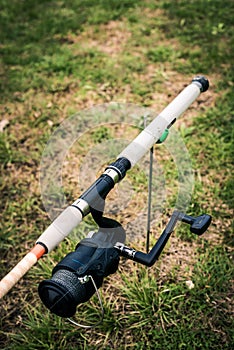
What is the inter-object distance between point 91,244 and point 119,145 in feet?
5.57

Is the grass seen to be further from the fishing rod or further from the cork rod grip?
the cork rod grip

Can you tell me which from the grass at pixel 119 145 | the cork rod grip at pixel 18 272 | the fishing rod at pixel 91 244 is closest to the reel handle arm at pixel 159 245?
the fishing rod at pixel 91 244

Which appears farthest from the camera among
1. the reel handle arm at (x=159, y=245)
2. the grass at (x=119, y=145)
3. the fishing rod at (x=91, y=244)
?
the grass at (x=119, y=145)

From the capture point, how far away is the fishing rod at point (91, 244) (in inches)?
76.7

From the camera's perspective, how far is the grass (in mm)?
3002

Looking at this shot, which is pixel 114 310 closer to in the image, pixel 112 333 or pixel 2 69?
pixel 112 333

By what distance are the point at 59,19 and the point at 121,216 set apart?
3126 mm

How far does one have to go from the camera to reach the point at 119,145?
383 centimetres

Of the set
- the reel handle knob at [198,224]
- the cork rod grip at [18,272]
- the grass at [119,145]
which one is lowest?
the grass at [119,145]

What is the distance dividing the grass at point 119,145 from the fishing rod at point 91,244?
177mm

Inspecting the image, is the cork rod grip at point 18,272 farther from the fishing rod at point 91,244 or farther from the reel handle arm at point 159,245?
the reel handle arm at point 159,245

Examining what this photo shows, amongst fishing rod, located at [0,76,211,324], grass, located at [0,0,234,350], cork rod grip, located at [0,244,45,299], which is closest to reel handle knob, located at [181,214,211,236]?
fishing rod, located at [0,76,211,324]

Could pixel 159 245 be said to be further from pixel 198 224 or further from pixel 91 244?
pixel 91 244

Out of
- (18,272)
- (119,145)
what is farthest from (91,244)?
(119,145)
